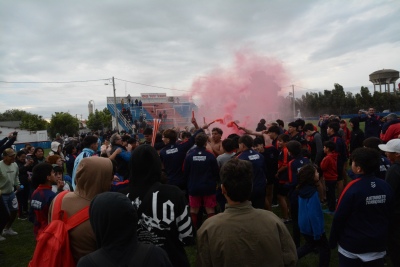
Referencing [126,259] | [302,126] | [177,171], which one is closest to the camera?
[126,259]

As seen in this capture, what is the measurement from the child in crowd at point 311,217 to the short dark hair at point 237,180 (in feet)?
7.64

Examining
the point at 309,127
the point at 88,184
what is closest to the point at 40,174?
the point at 88,184

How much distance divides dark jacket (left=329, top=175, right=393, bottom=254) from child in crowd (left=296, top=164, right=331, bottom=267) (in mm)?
Answer: 900

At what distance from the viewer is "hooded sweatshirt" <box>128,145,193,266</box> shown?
8.10ft

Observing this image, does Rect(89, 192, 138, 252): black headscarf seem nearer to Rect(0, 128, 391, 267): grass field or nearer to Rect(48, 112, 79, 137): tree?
Rect(0, 128, 391, 267): grass field

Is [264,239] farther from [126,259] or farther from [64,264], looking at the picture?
[64,264]

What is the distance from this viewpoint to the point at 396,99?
49.2 metres

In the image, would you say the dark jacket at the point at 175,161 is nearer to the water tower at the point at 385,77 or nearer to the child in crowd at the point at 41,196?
the child in crowd at the point at 41,196

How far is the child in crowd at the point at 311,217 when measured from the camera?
162 inches

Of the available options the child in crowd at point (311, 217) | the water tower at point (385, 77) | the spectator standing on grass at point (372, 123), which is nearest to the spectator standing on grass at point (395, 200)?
the child in crowd at point (311, 217)

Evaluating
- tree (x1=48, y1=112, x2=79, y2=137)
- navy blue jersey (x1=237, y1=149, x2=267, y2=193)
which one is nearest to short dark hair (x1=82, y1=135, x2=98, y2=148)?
navy blue jersey (x1=237, y1=149, x2=267, y2=193)

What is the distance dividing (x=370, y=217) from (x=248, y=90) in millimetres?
25086

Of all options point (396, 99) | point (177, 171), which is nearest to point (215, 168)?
point (177, 171)

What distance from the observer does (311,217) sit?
414 centimetres
